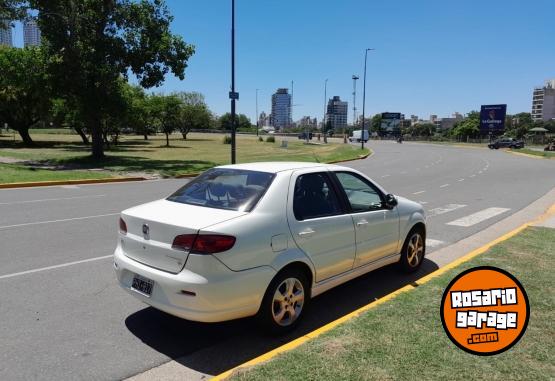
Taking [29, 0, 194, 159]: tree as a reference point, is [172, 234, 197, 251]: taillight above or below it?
below

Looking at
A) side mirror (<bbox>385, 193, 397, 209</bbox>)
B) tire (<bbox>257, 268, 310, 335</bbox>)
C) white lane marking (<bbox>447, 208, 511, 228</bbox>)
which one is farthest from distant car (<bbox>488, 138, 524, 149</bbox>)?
tire (<bbox>257, 268, 310, 335</bbox>)

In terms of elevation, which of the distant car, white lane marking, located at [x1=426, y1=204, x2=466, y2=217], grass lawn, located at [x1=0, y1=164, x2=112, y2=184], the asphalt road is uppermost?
the distant car

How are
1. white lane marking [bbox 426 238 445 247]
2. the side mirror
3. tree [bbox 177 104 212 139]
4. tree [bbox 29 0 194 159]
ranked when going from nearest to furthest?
1. the side mirror
2. white lane marking [bbox 426 238 445 247]
3. tree [bbox 29 0 194 159]
4. tree [bbox 177 104 212 139]

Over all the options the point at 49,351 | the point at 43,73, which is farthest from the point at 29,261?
the point at 43,73

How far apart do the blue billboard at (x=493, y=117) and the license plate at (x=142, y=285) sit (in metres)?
83.3

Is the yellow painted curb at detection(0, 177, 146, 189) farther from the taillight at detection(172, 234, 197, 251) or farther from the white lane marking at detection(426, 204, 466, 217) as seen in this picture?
the taillight at detection(172, 234, 197, 251)

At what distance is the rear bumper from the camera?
3.58m

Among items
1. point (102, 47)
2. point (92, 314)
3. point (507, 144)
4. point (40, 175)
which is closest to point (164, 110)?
point (102, 47)

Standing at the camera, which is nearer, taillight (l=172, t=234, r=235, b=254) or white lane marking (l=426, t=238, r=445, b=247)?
taillight (l=172, t=234, r=235, b=254)

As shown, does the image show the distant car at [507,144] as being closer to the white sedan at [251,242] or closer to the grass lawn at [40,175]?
the grass lawn at [40,175]

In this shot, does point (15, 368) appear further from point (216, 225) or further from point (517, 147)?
point (517, 147)

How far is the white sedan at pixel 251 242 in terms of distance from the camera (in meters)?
3.64

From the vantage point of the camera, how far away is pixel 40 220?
9117 mm

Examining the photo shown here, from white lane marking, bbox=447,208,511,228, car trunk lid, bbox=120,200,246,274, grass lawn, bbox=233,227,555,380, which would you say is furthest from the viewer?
white lane marking, bbox=447,208,511,228
